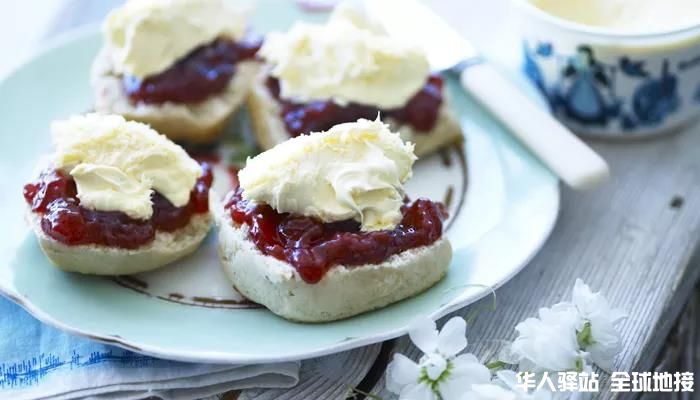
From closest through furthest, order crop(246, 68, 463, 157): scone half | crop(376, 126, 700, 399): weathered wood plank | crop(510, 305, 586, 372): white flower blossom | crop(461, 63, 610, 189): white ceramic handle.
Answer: crop(510, 305, 586, 372): white flower blossom
crop(376, 126, 700, 399): weathered wood plank
crop(461, 63, 610, 189): white ceramic handle
crop(246, 68, 463, 157): scone half

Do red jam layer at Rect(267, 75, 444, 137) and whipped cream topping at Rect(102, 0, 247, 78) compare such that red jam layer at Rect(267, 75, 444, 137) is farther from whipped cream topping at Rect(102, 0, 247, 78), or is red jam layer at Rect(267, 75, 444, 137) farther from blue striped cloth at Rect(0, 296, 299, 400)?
blue striped cloth at Rect(0, 296, 299, 400)

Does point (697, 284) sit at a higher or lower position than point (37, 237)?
lower

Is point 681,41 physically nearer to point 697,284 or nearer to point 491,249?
point 697,284

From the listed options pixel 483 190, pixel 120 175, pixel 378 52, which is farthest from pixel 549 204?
pixel 120 175

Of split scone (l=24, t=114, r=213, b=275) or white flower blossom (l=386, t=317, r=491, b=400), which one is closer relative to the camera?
white flower blossom (l=386, t=317, r=491, b=400)

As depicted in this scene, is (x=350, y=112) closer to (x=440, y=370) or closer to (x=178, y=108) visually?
(x=178, y=108)

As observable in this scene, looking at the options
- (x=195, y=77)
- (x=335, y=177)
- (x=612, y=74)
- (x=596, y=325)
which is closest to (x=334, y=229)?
(x=335, y=177)

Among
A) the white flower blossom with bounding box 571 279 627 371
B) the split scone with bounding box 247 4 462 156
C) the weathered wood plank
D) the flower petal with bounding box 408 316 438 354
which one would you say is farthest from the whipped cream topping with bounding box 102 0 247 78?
the white flower blossom with bounding box 571 279 627 371
